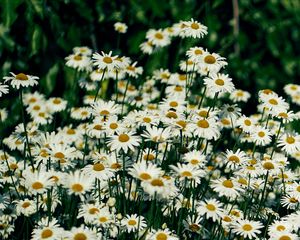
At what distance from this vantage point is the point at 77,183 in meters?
2.57

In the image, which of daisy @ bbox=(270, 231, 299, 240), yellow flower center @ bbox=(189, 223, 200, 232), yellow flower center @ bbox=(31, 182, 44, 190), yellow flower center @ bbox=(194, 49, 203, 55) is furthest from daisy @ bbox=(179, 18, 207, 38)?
yellow flower center @ bbox=(31, 182, 44, 190)

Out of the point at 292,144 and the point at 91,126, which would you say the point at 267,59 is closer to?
the point at 292,144

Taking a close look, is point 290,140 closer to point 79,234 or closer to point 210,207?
point 210,207

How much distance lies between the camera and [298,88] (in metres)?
4.34

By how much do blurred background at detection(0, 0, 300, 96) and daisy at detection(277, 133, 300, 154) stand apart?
145 centimetres

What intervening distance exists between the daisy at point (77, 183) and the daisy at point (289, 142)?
1325 millimetres

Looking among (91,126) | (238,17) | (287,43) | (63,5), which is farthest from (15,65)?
(287,43)

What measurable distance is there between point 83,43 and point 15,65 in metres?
0.62

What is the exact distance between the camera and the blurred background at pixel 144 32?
4469 millimetres

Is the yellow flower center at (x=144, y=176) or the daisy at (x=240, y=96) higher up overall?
the daisy at (x=240, y=96)

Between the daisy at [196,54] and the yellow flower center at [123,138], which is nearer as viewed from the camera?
the yellow flower center at [123,138]

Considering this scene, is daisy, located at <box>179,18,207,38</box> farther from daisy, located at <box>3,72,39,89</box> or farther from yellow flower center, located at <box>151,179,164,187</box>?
yellow flower center, located at <box>151,179,164,187</box>

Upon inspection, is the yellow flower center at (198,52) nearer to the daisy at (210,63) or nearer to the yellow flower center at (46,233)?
the daisy at (210,63)

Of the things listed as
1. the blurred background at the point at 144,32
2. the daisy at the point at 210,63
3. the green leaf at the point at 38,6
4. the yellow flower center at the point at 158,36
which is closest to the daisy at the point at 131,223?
the daisy at the point at 210,63
